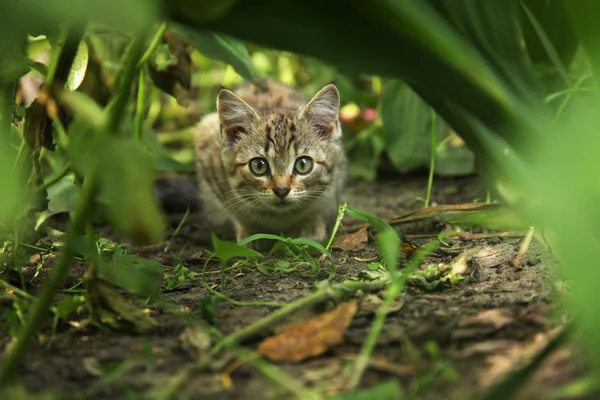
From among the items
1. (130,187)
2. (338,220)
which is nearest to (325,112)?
(338,220)

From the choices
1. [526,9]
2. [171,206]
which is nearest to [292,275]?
[526,9]

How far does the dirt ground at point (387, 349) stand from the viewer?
1.40 metres

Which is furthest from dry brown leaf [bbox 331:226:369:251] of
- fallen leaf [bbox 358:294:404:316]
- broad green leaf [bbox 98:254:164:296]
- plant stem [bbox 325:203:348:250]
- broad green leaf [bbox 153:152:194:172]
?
broad green leaf [bbox 98:254:164:296]

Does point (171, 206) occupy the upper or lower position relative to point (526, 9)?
lower

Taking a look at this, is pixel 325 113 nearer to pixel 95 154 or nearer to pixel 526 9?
pixel 526 9

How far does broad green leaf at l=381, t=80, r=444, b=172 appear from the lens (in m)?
3.45

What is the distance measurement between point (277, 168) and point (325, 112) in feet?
1.16

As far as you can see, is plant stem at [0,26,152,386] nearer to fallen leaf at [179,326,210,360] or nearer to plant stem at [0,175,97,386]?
plant stem at [0,175,97,386]

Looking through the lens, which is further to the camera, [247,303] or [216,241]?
[216,241]

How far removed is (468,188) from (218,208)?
4.05 feet

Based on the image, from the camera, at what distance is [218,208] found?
3.37 meters

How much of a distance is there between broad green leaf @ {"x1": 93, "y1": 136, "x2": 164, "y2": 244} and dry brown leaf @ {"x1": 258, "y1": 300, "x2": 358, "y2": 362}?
0.47 meters

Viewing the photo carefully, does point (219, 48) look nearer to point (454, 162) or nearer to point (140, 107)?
point (140, 107)

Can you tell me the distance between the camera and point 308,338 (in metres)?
1.58
